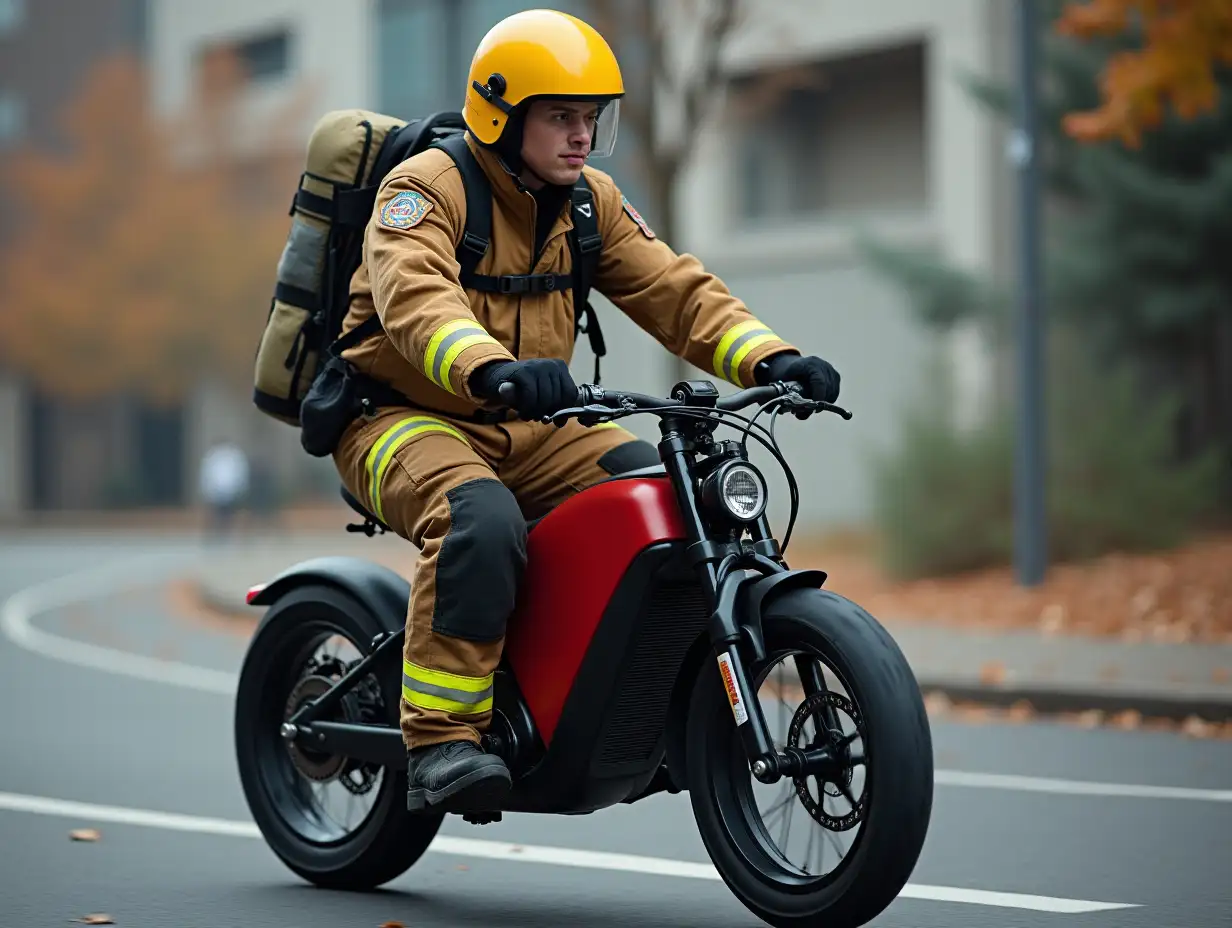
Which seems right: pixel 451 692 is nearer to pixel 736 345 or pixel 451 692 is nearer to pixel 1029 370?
pixel 736 345

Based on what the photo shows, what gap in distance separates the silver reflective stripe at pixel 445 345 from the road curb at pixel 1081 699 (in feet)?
19.8

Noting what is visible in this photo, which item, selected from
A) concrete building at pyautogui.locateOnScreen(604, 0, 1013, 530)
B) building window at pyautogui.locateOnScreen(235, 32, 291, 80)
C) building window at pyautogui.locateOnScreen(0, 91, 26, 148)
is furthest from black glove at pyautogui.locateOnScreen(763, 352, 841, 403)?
building window at pyautogui.locateOnScreen(0, 91, 26, 148)

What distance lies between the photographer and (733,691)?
189 inches

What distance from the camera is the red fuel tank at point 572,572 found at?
16.4 ft

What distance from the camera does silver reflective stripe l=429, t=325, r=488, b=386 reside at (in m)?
4.97

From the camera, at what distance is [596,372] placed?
584cm

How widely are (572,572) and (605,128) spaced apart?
1116 millimetres

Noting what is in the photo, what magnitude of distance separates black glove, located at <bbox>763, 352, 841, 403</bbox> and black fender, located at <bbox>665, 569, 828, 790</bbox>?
0.47m

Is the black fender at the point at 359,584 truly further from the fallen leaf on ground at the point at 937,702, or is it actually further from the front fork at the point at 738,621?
the fallen leaf on ground at the point at 937,702

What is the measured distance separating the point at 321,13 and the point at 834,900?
41.3 metres

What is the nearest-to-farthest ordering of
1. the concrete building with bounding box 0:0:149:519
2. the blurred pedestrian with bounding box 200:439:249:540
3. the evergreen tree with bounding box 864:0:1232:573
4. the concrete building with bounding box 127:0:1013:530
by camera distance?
the evergreen tree with bounding box 864:0:1232:573 → the concrete building with bounding box 127:0:1013:530 → the blurred pedestrian with bounding box 200:439:249:540 → the concrete building with bounding box 0:0:149:519

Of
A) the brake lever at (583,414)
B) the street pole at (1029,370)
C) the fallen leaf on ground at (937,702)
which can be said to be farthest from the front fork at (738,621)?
the street pole at (1029,370)

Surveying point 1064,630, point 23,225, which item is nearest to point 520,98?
point 1064,630

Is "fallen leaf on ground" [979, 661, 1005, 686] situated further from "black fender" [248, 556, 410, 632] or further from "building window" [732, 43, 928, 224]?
"building window" [732, 43, 928, 224]
